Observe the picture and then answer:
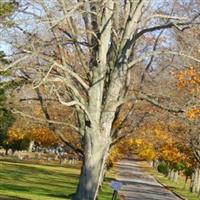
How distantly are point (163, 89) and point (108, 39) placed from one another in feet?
19.3

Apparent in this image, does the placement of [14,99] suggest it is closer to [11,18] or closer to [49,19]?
[11,18]

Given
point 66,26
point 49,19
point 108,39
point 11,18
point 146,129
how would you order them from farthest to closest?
point 146,129 < point 66,26 < point 108,39 < point 11,18 < point 49,19

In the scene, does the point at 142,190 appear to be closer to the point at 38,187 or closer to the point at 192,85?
the point at 38,187

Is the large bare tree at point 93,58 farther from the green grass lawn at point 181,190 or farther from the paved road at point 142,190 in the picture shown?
the green grass lawn at point 181,190

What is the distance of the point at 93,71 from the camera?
1454 cm

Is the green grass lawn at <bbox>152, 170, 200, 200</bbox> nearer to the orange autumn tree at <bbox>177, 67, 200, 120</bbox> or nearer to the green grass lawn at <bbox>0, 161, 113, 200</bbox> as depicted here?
the green grass lawn at <bbox>0, 161, 113, 200</bbox>

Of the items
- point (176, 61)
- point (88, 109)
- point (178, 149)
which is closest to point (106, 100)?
point (88, 109)

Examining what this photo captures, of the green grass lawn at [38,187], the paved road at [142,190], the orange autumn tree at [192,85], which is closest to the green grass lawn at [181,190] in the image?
the paved road at [142,190]

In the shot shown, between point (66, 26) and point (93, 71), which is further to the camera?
point (66, 26)

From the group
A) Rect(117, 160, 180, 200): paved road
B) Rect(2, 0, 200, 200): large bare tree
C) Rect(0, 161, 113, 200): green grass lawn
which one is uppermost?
Rect(2, 0, 200, 200): large bare tree

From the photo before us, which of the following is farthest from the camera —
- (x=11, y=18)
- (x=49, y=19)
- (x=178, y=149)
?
(x=178, y=149)

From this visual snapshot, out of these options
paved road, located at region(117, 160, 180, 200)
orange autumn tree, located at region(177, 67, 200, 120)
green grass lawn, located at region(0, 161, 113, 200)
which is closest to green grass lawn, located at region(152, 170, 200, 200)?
paved road, located at region(117, 160, 180, 200)

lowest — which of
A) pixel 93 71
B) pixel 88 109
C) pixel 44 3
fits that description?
pixel 88 109

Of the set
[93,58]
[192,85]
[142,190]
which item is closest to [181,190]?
[142,190]
